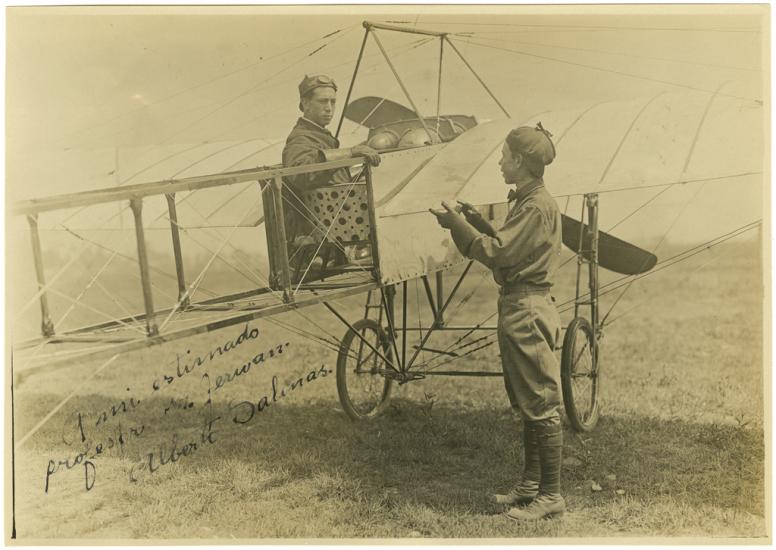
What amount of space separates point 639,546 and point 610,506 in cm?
33

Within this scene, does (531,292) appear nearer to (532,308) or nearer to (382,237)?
(532,308)

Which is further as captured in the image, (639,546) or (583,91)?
(583,91)

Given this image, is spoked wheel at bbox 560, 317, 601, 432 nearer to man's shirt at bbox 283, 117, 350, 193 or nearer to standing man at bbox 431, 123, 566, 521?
standing man at bbox 431, 123, 566, 521

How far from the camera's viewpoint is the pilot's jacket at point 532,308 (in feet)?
15.6

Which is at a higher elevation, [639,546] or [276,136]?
[276,136]

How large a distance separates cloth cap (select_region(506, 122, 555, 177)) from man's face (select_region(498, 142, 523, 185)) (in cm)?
4

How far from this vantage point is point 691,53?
6.11 meters

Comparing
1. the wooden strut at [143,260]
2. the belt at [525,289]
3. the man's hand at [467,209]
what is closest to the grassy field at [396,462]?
the belt at [525,289]

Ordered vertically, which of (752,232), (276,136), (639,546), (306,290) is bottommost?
(639,546)

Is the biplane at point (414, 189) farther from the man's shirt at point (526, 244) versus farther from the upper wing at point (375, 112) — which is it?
the upper wing at point (375, 112)

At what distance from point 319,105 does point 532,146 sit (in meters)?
1.95

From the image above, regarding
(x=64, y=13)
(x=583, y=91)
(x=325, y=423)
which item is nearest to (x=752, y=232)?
(x=583, y=91)

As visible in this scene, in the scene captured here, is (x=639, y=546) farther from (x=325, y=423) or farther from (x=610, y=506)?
(x=325, y=423)

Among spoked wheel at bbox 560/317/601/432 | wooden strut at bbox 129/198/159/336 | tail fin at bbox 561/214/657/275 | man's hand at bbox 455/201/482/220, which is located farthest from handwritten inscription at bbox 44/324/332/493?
tail fin at bbox 561/214/657/275
